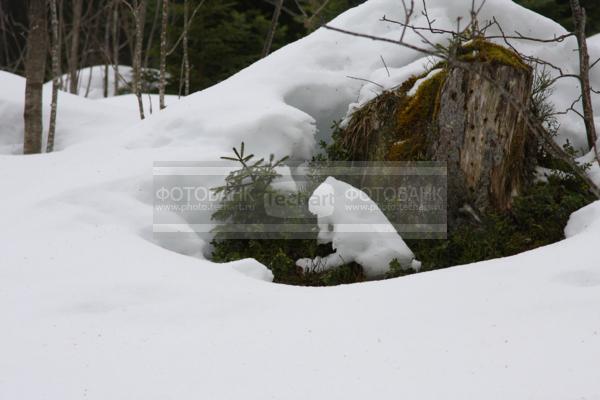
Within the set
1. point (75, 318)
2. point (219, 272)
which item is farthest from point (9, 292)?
point (219, 272)

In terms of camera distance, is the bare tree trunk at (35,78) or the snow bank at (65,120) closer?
the bare tree trunk at (35,78)

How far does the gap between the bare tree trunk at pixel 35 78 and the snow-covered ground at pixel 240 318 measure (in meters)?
2.75

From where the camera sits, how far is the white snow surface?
472cm

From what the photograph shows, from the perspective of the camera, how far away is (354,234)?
15.7ft

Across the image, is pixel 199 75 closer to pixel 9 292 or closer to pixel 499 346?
pixel 9 292

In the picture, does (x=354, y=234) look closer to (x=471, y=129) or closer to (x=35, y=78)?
(x=471, y=129)

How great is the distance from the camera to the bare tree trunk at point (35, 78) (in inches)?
306

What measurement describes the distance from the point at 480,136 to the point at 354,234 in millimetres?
1498

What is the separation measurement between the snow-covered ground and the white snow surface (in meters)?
0.81

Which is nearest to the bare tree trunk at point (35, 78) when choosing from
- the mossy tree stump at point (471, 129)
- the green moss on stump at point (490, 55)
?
the mossy tree stump at point (471, 129)

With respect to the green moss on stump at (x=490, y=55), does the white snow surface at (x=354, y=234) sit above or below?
below

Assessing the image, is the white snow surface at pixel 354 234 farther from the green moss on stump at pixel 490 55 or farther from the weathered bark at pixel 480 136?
the green moss on stump at pixel 490 55

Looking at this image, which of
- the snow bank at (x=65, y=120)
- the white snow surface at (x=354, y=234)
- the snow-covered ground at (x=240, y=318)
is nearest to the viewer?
the snow-covered ground at (x=240, y=318)

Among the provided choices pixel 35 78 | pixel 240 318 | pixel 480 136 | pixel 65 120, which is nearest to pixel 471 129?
pixel 480 136
